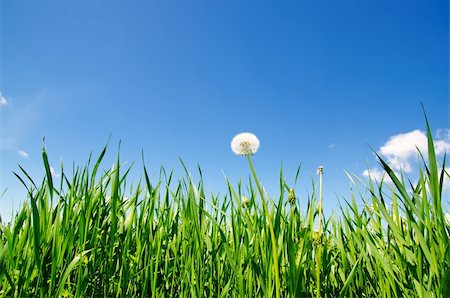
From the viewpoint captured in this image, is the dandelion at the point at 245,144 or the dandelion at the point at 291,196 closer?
the dandelion at the point at 291,196

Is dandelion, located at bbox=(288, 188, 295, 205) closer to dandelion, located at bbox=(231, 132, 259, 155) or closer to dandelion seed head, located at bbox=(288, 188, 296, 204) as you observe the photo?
dandelion seed head, located at bbox=(288, 188, 296, 204)

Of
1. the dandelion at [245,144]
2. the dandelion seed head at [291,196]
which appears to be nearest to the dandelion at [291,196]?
the dandelion seed head at [291,196]

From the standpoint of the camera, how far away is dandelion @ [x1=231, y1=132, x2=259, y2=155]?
1.71m

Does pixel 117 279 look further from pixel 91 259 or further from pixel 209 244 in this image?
pixel 209 244

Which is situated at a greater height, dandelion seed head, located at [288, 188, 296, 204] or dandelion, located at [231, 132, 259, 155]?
dandelion, located at [231, 132, 259, 155]

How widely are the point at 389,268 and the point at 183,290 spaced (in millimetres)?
803

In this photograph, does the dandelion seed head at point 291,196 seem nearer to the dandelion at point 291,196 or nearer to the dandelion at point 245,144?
the dandelion at point 291,196

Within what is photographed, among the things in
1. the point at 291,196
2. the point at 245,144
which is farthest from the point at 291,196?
the point at 245,144

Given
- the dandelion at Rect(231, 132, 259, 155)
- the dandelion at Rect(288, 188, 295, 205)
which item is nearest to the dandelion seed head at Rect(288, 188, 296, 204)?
the dandelion at Rect(288, 188, 295, 205)

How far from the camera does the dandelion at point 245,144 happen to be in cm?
171

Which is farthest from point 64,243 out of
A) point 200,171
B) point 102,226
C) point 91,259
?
point 200,171

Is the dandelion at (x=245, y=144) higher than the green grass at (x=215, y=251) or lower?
higher

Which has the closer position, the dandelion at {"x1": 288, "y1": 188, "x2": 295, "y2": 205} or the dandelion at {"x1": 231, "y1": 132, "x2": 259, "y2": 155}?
the dandelion at {"x1": 288, "y1": 188, "x2": 295, "y2": 205}

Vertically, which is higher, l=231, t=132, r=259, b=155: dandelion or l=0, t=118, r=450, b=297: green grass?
l=231, t=132, r=259, b=155: dandelion
